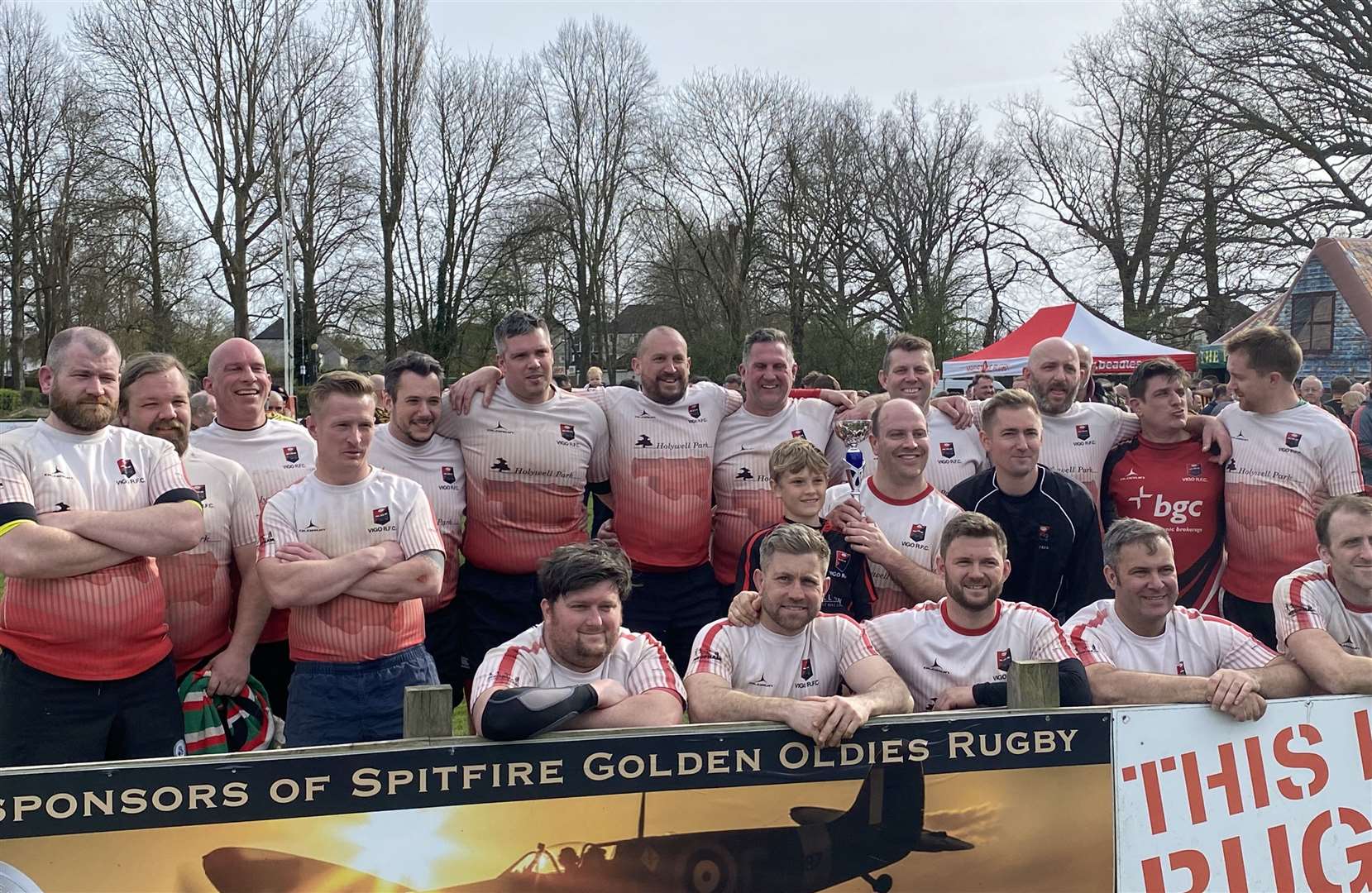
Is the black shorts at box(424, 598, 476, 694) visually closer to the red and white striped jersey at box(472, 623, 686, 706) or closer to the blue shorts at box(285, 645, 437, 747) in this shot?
the blue shorts at box(285, 645, 437, 747)

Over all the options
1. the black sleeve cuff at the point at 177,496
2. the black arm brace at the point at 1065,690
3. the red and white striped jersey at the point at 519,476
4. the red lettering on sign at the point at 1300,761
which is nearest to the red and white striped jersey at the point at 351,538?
the black sleeve cuff at the point at 177,496

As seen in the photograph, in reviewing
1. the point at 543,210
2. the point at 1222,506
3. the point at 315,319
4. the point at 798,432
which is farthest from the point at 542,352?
the point at 543,210

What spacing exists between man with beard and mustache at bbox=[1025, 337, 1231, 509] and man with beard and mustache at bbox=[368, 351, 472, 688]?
2879 mm

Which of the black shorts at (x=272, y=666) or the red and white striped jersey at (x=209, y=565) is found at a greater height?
the red and white striped jersey at (x=209, y=565)

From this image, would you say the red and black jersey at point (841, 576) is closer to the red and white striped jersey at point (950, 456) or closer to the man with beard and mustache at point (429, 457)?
the red and white striped jersey at point (950, 456)

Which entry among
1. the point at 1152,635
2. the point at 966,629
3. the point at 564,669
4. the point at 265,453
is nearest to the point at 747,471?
the point at 966,629

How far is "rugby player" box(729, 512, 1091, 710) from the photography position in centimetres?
361

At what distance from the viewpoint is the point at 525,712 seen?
282 cm

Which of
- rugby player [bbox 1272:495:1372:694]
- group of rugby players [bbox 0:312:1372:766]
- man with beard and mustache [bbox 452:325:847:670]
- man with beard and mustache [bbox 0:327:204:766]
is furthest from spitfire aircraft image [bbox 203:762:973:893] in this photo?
man with beard and mustache [bbox 452:325:847:670]

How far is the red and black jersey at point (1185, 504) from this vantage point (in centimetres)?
489

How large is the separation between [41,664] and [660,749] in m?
2.22

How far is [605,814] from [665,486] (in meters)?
2.33

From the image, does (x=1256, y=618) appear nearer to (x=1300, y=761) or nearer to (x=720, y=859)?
(x=1300, y=761)

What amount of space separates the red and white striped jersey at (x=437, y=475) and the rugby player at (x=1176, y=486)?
3.22 meters
